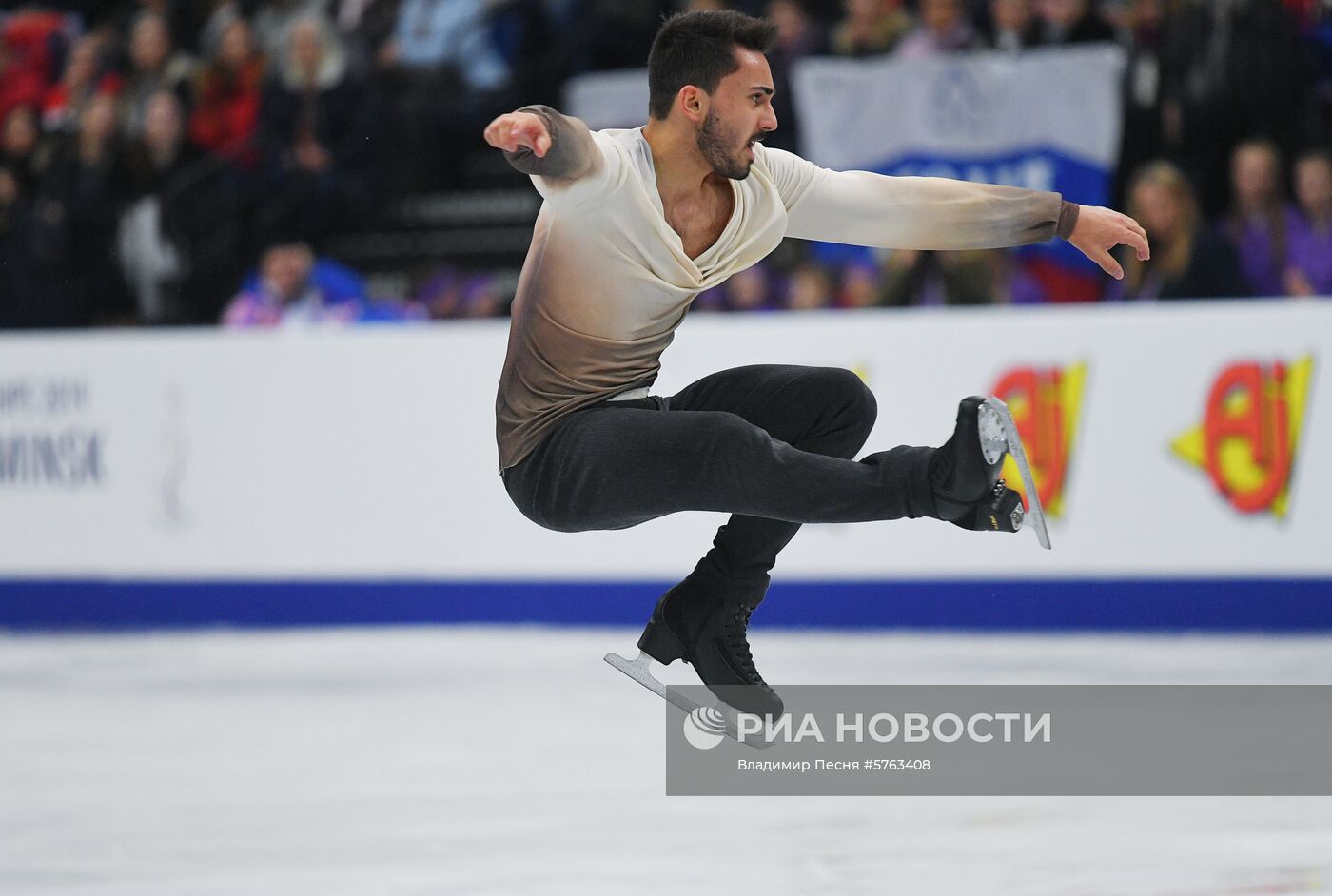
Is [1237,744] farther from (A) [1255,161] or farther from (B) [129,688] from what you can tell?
(B) [129,688]

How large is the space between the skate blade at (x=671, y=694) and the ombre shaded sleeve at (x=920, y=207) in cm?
101

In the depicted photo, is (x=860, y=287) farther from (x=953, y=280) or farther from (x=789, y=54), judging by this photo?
(x=789, y=54)

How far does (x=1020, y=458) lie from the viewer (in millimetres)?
3646

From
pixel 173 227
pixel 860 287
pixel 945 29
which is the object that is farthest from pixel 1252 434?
pixel 173 227

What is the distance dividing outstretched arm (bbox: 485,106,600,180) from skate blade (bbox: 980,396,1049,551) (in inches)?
35.8

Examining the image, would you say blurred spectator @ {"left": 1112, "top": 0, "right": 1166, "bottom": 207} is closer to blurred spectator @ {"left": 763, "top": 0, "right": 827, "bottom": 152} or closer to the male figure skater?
blurred spectator @ {"left": 763, "top": 0, "right": 827, "bottom": 152}

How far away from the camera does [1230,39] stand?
821 centimetres

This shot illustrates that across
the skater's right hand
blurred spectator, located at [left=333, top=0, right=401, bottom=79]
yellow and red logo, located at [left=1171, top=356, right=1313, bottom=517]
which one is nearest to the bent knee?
the skater's right hand

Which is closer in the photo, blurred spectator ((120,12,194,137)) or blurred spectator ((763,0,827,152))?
blurred spectator ((763,0,827,152))

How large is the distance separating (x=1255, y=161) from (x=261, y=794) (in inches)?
194

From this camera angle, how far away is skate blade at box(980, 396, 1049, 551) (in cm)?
359

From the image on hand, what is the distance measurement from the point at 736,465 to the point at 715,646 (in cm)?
65

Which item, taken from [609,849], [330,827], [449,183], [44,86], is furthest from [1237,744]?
[44,86]

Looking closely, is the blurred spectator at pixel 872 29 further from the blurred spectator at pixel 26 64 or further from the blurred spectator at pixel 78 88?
the blurred spectator at pixel 26 64
